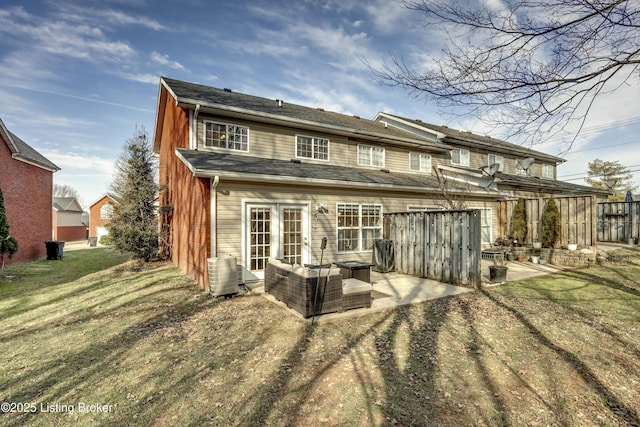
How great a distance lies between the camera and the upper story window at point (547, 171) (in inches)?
837

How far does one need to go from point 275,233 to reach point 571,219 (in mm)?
10810

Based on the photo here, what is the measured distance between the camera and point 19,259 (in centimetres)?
1412

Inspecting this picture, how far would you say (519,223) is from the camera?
12812mm

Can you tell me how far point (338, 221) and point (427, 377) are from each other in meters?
6.80

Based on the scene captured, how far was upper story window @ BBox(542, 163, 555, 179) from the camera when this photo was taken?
69.8ft

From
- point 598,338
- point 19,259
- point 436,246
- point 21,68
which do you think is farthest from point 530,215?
point 19,259

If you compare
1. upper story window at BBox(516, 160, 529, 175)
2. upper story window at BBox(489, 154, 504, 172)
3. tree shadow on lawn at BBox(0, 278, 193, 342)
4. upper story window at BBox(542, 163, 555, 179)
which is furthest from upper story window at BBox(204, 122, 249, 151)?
upper story window at BBox(542, 163, 555, 179)

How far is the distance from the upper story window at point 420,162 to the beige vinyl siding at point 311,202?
2497 millimetres

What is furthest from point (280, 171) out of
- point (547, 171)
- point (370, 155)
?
point (547, 171)

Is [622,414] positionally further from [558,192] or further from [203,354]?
[558,192]

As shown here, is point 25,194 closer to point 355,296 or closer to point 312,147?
point 312,147

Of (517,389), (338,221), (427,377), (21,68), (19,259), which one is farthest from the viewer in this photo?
(19,259)

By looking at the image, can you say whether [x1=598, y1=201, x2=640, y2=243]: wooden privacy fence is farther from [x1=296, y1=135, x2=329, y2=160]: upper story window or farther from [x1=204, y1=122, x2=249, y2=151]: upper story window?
[x1=204, y1=122, x2=249, y2=151]: upper story window

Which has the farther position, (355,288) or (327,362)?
(355,288)
